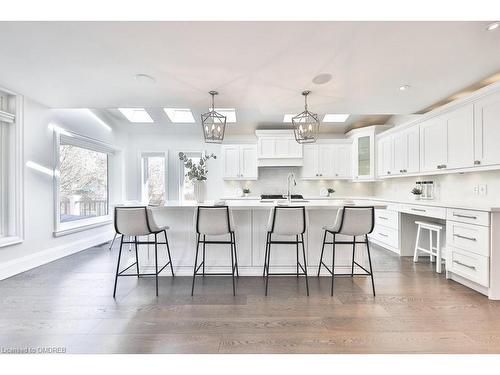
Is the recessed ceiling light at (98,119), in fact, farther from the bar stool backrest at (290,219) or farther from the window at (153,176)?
the bar stool backrest at (290,219)

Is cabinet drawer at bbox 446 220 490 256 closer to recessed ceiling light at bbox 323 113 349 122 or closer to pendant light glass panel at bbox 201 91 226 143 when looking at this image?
pendant light glass panel at bbox 201 91 226 143

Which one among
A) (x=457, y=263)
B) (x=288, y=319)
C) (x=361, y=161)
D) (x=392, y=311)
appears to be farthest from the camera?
(x=361, y=161)

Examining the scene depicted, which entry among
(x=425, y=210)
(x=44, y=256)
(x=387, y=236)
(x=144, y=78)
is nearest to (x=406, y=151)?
(x=425, y=210)

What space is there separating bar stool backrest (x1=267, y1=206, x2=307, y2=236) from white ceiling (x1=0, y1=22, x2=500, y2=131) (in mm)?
1490

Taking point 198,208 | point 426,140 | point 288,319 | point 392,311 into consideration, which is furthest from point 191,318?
point 426,140

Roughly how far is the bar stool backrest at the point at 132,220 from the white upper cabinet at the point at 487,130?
3869mm

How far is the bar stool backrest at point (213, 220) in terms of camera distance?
2.58 metres

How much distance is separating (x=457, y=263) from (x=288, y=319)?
7.33 ft

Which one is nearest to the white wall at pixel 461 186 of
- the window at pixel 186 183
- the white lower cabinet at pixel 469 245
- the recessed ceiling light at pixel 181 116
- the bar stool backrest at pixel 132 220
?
the white lower cabinet at pixel 469 245

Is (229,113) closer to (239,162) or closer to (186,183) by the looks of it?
(239,162)

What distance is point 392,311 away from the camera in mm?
2236

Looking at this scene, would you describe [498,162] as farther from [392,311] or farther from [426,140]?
[392,311]

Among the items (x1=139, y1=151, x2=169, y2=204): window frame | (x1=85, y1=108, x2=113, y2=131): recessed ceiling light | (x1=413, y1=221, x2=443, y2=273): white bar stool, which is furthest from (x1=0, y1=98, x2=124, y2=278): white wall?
(x1=413, y1=221, x2=443, y2=273): white bar stool

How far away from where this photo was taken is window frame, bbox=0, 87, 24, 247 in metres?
3.23
